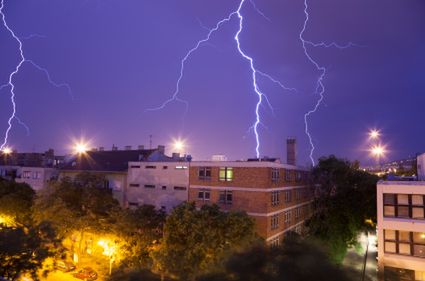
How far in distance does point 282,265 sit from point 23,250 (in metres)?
7.35

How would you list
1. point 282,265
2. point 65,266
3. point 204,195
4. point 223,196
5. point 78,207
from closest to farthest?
point 282,265, point 65,266, point 223,196, point 204,195, point 78,207

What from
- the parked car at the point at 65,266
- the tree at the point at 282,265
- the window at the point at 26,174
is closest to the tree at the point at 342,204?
the parked car at the point at 65,266

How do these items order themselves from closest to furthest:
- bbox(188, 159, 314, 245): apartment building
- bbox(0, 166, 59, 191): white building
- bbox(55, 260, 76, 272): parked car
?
bbox(55, 260, 76, 272): parked car
bbox(188, 159, 314, 245): apartment building
bbox(0, 166, 59, 191): white building

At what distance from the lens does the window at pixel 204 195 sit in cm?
2791

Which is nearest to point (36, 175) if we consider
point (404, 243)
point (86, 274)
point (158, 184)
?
point (158, 184)

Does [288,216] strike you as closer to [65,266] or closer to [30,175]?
[65,266]

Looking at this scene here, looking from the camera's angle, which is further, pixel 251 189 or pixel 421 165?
pixel 251 189

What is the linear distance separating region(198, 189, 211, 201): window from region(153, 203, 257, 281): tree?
7714mm

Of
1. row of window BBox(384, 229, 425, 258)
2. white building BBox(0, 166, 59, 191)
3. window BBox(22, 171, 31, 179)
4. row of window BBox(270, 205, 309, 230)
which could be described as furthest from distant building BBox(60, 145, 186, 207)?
row of window BBox(384, 229, 425, 258)

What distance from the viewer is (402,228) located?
19.3 m

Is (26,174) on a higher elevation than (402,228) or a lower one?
higher

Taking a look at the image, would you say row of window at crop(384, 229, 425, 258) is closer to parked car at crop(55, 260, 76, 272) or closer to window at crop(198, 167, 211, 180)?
window at crop(198, 167, 211, 180)

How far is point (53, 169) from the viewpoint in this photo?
40.4 m

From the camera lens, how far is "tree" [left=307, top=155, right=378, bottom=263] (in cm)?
2670
